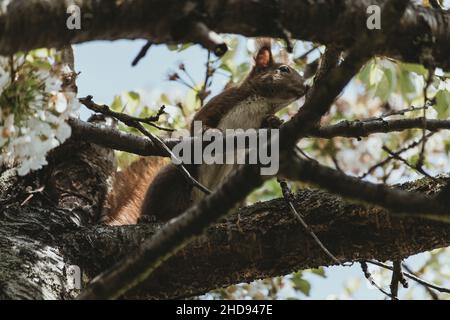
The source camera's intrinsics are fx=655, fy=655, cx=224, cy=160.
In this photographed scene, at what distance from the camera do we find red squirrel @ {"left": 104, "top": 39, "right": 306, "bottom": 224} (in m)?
3.75

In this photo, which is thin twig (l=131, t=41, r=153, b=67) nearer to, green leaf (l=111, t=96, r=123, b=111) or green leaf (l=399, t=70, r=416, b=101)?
green leaf (l=399, t=70, r=416, b=101)

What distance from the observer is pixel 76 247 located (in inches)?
97.3

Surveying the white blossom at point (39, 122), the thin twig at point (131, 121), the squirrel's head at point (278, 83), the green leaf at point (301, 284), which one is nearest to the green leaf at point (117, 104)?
the squirrel's head at point (278, 83)

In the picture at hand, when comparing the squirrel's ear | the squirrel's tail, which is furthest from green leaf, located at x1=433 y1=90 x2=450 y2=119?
the squirrel's ear

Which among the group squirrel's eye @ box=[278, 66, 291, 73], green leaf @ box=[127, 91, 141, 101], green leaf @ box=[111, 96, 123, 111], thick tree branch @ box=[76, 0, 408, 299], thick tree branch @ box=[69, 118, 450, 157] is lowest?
thick tree branch @ box=[76, 0, 408, 299]

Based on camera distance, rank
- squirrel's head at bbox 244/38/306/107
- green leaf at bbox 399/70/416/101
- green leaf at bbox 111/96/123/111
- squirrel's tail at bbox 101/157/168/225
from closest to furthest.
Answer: green leaf at bbox 399/70/416/101, squirrel's tail at bbox 101/157/168/225, green leaf at bbox 111/96/123/111, squirrel's head at bbox 244/38/306/107

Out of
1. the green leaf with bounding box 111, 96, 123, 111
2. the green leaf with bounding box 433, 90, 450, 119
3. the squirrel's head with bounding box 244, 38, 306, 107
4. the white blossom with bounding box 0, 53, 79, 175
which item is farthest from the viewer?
the squirrel's head with bounding box 244, 38, 306, 107

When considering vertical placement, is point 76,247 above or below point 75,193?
below

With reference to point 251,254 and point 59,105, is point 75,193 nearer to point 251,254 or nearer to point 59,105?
point 251,254

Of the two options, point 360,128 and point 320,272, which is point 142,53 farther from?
point 320,272

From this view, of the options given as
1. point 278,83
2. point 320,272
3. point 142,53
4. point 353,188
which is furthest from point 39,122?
point 278,83
